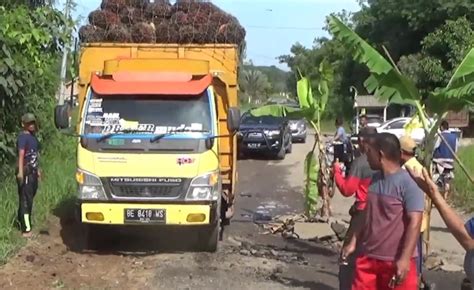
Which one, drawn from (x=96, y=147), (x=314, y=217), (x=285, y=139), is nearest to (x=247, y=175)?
(x=285, y=139)

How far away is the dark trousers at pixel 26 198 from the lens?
1184cm

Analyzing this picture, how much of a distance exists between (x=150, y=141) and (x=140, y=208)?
0.87 m

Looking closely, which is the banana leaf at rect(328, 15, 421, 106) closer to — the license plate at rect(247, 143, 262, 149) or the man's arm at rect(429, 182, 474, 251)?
the man's arm at rect(429, 182, 474, 251)

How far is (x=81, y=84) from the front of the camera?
12.6 m

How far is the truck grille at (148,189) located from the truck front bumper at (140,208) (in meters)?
0.13

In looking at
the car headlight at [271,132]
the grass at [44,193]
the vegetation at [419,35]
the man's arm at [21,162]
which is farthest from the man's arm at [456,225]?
the vegetation at [419,35]

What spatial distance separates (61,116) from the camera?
11711mm

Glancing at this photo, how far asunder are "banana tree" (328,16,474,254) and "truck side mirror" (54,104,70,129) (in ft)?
14.1

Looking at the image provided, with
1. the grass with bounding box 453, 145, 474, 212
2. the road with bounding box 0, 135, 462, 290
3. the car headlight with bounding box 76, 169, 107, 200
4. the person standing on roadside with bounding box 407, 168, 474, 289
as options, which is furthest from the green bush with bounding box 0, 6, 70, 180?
the person standing on roadside with bounding box 407, 168, 474, 289

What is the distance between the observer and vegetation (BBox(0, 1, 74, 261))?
1245 cm

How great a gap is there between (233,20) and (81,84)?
2.72m

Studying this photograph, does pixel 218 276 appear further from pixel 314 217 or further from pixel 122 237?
pixel 314 217

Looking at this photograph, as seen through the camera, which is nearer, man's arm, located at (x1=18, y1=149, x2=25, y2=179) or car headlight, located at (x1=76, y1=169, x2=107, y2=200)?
car headlight, located at (x1=76, y1=169, x2=107, y2=200)

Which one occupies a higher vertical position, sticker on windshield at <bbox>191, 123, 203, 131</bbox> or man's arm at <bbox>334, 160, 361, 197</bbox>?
sticker on windshield at <bbox>191, 123, 203, 131</bbox>
